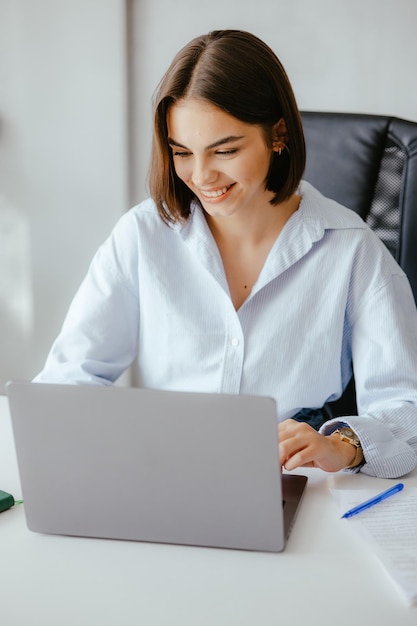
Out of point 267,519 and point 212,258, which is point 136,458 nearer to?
point 267,519

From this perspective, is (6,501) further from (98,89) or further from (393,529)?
(98,89)

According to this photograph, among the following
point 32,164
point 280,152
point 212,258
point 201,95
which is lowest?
point 32,164

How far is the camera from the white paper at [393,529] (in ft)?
2.99

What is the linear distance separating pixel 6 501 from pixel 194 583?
31cm

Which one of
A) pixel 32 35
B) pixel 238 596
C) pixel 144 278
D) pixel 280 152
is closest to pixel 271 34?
pixel 32 35

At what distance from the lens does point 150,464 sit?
94 cm

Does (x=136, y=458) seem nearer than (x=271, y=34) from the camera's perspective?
Yes

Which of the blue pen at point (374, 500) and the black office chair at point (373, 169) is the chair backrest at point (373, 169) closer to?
the black office chair at point (373, 169)

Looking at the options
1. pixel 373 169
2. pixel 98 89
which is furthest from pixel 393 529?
A: pixel 98 89

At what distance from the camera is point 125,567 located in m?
0.94

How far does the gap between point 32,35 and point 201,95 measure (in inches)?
59.4

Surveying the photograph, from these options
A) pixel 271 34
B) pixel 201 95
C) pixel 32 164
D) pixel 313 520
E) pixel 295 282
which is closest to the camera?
pixel 313 520

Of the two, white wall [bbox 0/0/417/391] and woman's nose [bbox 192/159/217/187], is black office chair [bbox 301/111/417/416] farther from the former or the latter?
white wall [bbox 0/0/417/391]

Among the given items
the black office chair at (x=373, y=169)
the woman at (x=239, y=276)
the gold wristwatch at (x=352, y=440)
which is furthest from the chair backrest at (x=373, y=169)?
the gold wristwatch at (x=352, y=440)
